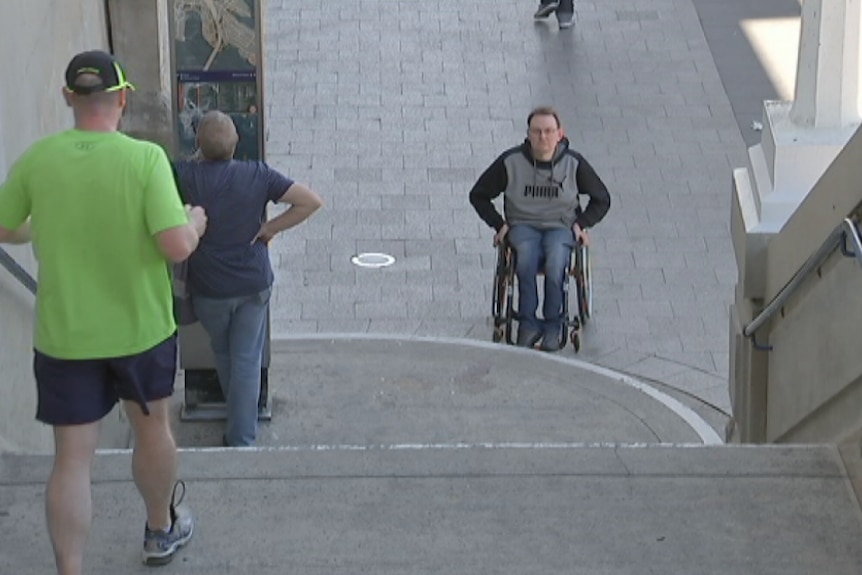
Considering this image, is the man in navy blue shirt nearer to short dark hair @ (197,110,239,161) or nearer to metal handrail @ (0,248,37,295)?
short dark hair @ (197,110,239,161)

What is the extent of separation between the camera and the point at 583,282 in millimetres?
11062

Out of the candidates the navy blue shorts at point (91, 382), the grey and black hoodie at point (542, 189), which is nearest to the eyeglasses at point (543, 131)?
the grey and black hoodie at point (542, 189)

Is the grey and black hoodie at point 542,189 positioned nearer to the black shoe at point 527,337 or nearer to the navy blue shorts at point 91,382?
the black shoe at point 527,337

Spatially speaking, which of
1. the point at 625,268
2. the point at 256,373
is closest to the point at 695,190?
the point at 625,268

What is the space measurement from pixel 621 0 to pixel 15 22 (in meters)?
11.4

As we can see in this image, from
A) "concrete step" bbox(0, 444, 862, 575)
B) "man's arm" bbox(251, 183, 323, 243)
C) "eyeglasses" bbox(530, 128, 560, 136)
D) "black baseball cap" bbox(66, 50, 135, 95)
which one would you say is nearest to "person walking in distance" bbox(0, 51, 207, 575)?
"black baseball cap" bbox(66, 50, 135, 95)

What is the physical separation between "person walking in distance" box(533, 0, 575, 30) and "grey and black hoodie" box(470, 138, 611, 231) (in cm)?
672

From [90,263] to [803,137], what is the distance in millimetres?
4331

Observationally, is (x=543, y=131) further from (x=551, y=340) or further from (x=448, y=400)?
(x=448, y=400)

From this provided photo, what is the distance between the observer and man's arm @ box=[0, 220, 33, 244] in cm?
489

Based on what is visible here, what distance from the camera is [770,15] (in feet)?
57.2

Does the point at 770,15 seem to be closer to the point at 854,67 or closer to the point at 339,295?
the point at 339,295

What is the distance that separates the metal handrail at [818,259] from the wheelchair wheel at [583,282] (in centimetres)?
295

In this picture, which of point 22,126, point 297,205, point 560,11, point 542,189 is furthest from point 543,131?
point 560,11
